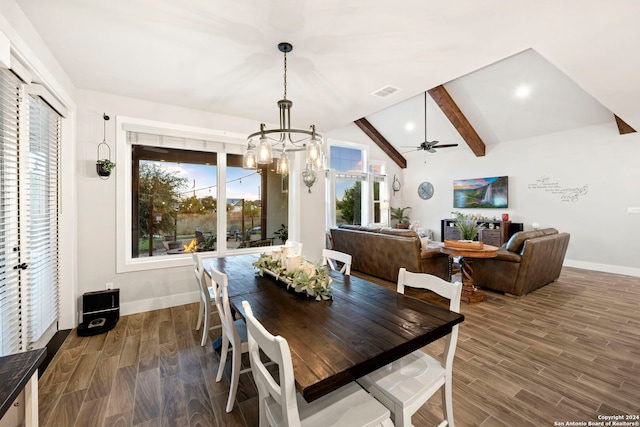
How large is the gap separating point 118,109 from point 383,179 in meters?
6.61

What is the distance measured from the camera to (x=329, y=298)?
5.86ft

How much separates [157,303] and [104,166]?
1804 mm

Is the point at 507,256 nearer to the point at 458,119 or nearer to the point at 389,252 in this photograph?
the point at 389,252

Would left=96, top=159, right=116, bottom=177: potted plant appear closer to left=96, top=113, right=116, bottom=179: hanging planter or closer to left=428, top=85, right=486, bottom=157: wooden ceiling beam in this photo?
left=96, top=113, right=116, bottom=179: hanging planter

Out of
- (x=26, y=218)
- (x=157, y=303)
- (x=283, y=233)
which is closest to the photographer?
(x=26, y=218)

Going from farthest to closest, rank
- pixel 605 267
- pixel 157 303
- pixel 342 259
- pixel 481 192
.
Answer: pixel 481 192 → pixel 605 267 → pixel 157 303 → pixel 342 259

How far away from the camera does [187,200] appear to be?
A: 12.7ft

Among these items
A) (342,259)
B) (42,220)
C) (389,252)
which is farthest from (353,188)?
(42,220)

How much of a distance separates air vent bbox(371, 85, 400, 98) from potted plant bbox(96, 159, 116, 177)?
126 inches

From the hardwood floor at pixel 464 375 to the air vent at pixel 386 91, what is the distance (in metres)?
2.80

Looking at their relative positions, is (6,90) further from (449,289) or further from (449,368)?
(449,368)

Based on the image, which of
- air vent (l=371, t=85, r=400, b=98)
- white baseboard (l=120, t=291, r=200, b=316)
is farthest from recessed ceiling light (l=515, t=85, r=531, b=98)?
white baseboard (l=120, t=291, r=200, b=316)

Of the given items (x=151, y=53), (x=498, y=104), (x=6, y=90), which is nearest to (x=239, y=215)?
(x=151, y=53)

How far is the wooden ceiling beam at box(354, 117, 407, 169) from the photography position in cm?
744
